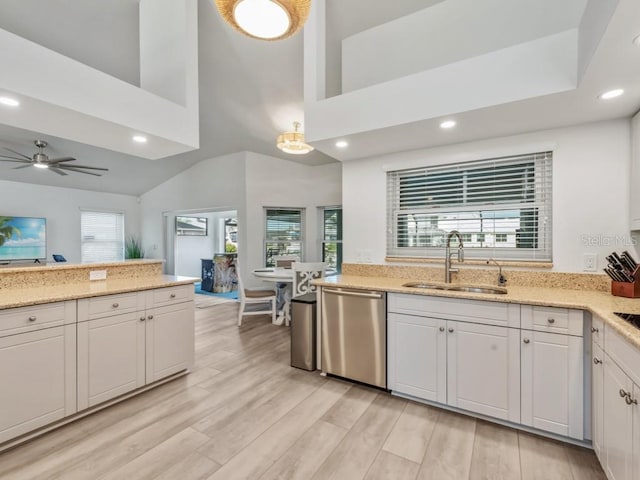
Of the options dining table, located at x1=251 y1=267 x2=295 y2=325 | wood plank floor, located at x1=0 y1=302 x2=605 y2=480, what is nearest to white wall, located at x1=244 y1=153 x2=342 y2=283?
dining table, located at x1=251 y1=267 x2=295 y2=325

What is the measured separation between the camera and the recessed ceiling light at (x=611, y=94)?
180cm

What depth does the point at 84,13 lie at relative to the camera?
9.38ft

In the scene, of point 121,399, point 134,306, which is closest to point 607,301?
point 134,306

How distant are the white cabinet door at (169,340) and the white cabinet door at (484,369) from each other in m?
2.25

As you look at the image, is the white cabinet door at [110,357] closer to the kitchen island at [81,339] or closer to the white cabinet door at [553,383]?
the kitchen island at [81,339]

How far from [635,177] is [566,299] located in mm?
1013

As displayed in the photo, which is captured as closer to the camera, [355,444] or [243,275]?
[355,444]

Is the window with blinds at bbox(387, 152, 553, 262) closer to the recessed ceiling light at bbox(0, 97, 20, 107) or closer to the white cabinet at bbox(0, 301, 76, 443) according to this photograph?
the white cabinet at bbox(0, 301, 76, 443)

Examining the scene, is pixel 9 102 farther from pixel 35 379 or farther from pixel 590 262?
pixel 590 262

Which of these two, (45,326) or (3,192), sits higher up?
(3,192)

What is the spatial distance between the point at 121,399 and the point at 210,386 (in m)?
0.65

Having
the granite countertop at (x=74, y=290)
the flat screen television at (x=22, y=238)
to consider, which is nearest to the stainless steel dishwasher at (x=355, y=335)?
the granite countertop at (x=74, y=290)

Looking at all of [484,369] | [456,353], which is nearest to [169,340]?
[456,353]

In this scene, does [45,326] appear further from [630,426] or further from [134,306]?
[630,426]
